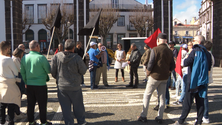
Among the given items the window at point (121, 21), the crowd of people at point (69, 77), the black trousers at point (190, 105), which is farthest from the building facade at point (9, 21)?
the window at point (121, 21)

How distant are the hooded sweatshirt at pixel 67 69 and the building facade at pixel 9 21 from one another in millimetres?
13396

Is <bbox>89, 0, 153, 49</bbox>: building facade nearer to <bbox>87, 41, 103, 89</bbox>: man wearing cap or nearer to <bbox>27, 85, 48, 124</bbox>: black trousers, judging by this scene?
<bbox>87, 41, 103, 89</bbox>: man wearing cap

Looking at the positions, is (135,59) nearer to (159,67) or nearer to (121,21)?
(159,67)

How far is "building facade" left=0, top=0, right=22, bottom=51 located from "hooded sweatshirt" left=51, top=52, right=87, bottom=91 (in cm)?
1340

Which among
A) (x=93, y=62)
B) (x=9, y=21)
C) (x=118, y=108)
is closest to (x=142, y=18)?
(x=9, y=21)

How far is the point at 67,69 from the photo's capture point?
13.6 ft

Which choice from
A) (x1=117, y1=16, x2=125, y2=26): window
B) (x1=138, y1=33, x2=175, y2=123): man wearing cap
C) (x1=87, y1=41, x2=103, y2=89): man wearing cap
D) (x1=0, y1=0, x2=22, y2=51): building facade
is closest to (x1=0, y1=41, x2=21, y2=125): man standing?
(x1=138, y1=33, x2=175, y2=123): man wearing cap

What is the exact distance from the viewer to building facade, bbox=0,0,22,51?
52.3ft

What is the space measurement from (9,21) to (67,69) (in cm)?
1392

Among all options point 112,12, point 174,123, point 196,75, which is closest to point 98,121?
point 174,123

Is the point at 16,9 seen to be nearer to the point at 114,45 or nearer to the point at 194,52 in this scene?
the point at 194,52

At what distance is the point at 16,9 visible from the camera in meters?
16.4

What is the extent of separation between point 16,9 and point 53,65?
13.9m

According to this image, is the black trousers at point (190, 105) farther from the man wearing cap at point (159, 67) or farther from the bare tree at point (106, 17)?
the bare tree at point (106, 17)
